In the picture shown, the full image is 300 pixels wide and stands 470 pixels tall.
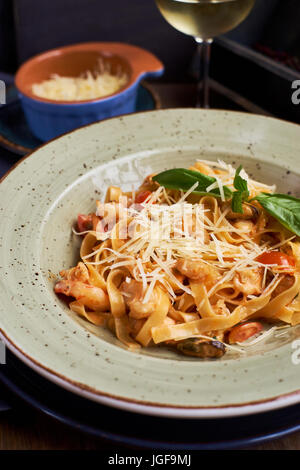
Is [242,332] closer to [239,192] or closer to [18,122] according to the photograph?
[239,192]

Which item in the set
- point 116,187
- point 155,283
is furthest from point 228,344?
point 116,187

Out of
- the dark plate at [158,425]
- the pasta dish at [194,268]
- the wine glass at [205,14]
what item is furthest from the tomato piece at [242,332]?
the wine glass at [205,14]

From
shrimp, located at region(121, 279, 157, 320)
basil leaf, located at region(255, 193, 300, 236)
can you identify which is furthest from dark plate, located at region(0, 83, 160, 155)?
basil leaf, located at region(255, 193, 300, 236)

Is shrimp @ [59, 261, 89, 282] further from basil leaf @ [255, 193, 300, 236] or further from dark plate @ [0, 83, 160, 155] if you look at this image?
dark plate @ [0, 83, 160, 155]

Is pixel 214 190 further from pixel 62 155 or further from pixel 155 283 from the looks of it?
pixel 62 155

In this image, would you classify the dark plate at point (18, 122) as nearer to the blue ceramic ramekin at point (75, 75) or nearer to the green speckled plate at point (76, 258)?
the blue ceramic ramekin at point (75, 75)
